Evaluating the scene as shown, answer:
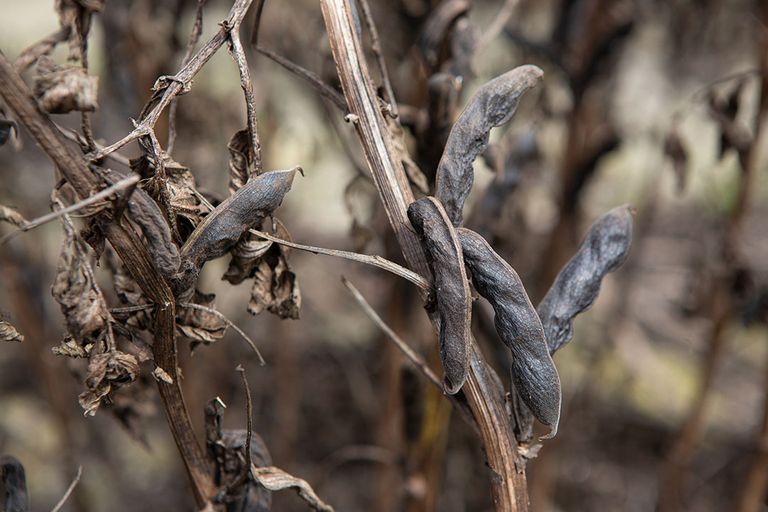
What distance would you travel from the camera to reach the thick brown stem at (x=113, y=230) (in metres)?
0.53

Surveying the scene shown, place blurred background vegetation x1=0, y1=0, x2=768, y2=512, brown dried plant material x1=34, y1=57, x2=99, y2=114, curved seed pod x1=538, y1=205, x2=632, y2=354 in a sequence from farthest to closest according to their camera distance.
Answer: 1. blurred background vegetation x1=0, y1=0, x2=768, y2=512
2. curved seed pod x1=538, y1=205, x2=632, y2=354
3. brown dried plant material x1=34, y1=57, x2=99, y2=114

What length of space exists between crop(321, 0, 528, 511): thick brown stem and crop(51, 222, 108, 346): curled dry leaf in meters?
0.25

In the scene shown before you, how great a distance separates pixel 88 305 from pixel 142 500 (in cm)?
159

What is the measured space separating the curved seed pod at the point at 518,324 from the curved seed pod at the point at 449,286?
0.9 inches

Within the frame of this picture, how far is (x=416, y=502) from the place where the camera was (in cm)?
102

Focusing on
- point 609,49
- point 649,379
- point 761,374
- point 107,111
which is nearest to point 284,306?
point 609,49

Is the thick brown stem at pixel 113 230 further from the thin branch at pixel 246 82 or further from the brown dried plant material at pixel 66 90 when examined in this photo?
the thin branch at pixel 246 82

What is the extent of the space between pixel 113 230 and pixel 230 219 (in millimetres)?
91

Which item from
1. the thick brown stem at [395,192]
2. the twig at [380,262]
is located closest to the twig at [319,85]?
the thick brown stem at [395,192]

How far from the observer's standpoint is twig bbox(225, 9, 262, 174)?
545 millimetres

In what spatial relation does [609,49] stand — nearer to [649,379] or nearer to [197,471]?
[197,471]

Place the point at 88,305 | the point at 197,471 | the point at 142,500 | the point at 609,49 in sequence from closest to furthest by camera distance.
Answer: the point at 88,305 < the point at 197,471 < the point at 609,49 < the point at 142,500

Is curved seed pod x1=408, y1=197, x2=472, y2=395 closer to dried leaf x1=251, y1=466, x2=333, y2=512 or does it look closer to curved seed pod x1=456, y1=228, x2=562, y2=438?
curved seed pod x1=456, y1=228, x2=562, y2=438

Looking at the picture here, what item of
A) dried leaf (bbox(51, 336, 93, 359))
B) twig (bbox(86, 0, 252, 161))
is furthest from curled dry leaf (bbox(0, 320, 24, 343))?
twig (bbox(86, 0, 252, 161))
